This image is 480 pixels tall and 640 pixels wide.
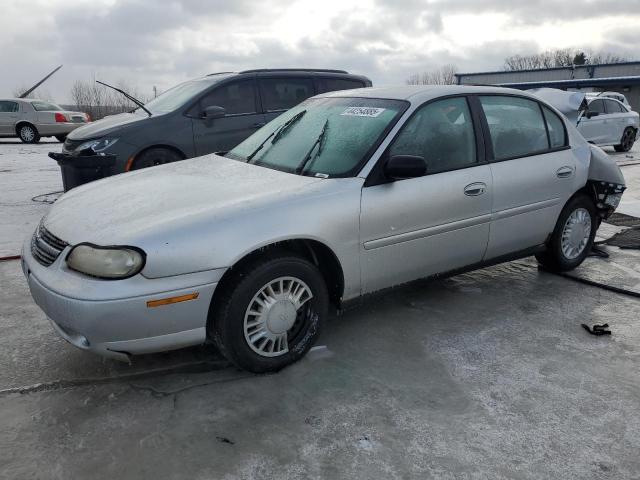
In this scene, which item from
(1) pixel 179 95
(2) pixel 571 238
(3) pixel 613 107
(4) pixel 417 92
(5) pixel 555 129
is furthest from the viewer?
(3) pixel 613 107

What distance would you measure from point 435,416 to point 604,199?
2.98m

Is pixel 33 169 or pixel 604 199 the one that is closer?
pixel 604 199

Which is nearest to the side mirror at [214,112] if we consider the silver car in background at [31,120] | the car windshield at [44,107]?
the silver car in background at [31,120]

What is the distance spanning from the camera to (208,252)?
270 centimetres

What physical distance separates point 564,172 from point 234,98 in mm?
4457

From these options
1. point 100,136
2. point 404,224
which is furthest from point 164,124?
point 404,224

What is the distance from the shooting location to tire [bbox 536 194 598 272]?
14.7 feet

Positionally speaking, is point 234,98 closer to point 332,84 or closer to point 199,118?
point 199,118

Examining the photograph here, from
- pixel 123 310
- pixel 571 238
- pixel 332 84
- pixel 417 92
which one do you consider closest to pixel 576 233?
pixel 571 238

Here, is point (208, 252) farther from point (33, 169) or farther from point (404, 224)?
point (33, 169)

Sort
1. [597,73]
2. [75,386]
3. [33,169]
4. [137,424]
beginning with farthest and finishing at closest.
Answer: [597,73], [33,169], [75,386], [137,424]

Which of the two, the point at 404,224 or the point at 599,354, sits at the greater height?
the point at 404,224

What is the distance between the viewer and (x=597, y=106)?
46.1 feet

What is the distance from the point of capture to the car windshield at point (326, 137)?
3389 millimetres
